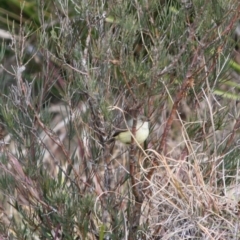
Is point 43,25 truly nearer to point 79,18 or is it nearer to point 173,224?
point 79,18

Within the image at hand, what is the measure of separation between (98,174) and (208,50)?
0.75 m

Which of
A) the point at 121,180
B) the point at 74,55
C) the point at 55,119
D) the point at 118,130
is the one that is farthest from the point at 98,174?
the point at 55,119

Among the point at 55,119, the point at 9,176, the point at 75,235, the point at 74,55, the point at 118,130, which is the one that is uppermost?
the point at 74,55

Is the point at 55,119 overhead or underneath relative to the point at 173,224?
underneath

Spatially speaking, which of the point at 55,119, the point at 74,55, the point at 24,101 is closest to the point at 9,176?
the point at 24,101

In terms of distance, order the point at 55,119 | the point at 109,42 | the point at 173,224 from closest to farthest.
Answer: the point at 109,42, the point at 173,224, the point at 55,119

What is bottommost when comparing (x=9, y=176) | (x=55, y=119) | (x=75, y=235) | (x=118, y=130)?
(x=55, y=119)

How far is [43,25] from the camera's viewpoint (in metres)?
2.98

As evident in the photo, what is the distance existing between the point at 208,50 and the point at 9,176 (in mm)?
1028

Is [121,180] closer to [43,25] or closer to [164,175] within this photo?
[164,175]

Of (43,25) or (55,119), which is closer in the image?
(43,25)

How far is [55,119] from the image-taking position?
5.95 metres

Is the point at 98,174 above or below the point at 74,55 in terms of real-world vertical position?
below

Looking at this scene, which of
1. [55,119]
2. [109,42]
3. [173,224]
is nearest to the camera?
[109,42]
